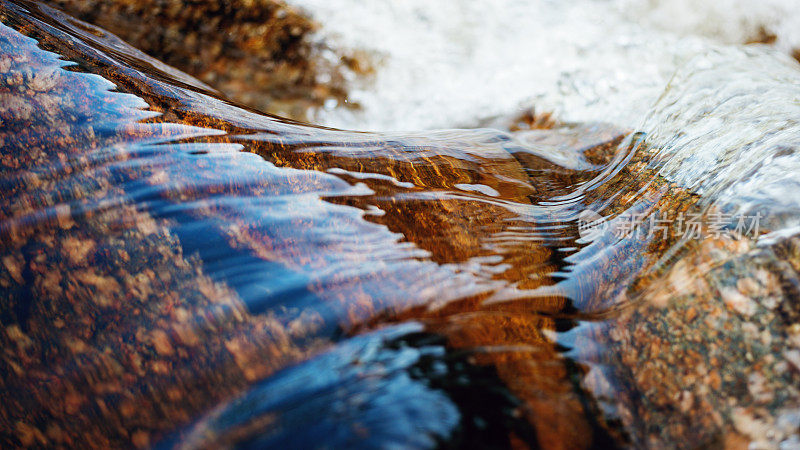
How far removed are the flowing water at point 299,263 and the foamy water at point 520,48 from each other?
1.58 meters

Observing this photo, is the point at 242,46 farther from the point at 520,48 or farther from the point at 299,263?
the point at 299,263

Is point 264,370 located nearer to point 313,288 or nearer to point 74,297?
point 313,288

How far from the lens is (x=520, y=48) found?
4516 millimetres

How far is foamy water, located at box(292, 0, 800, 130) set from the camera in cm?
368

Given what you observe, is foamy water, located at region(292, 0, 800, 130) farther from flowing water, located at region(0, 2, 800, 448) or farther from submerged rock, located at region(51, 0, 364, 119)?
flowing water, located at region(0, 2, 800, 448)

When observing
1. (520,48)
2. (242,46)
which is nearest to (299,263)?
(242,46)

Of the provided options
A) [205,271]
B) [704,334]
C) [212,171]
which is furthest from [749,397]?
[212,171]

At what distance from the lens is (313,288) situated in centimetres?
138

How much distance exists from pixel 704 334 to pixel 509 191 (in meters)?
0.97

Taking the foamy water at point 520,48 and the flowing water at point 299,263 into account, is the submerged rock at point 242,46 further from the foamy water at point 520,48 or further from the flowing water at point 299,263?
the flowing water at point 299,263

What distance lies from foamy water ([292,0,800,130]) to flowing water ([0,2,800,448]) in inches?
62.3

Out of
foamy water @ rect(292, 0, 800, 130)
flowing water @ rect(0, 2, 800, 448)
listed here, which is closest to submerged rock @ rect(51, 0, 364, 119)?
foamy water @ rect(292, 0, 800, 130)

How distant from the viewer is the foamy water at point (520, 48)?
3.68 meters

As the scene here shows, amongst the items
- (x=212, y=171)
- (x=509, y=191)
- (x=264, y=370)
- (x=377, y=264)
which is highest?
(x=509, y=191)
